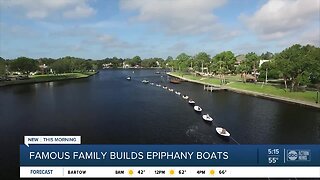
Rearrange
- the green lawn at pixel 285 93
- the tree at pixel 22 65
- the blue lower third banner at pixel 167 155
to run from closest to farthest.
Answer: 1. the blue lower third banner at pixel 167 155
2. the green lawn at pixel 285 93
3. the tree at pixel 22 65

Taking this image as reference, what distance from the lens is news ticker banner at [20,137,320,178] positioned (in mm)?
20016

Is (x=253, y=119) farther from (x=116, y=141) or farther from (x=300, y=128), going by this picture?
(x=116, y=141)

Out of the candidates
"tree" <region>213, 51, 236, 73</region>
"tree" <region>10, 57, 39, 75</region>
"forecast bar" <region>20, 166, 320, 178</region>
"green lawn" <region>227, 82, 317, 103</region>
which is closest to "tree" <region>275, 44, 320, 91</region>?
"green lawn" <region>227, 82, 317, 103</region>

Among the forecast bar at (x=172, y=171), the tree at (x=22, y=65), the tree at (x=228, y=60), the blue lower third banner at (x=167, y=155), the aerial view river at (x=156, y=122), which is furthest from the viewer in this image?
the tree at (x=22, y=65)

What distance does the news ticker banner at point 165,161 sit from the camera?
2002cm

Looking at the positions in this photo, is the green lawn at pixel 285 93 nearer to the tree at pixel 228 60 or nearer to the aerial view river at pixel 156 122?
the aerial view river at pixel 156 122

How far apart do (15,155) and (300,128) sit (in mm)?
48975

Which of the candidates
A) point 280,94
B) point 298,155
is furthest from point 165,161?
point 280,94

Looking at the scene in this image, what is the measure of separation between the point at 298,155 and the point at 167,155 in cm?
893

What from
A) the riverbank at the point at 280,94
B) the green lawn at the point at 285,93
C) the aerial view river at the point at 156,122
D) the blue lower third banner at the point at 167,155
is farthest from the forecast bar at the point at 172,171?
the green lawn at the point at 285,93

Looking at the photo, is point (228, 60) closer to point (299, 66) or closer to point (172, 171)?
point (299, 66)

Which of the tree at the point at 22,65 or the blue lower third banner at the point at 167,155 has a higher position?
the tree at the point at 22,65

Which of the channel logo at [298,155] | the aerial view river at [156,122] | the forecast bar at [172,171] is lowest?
the aerial view river at [156,122]

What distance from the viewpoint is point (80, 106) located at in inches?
3433
